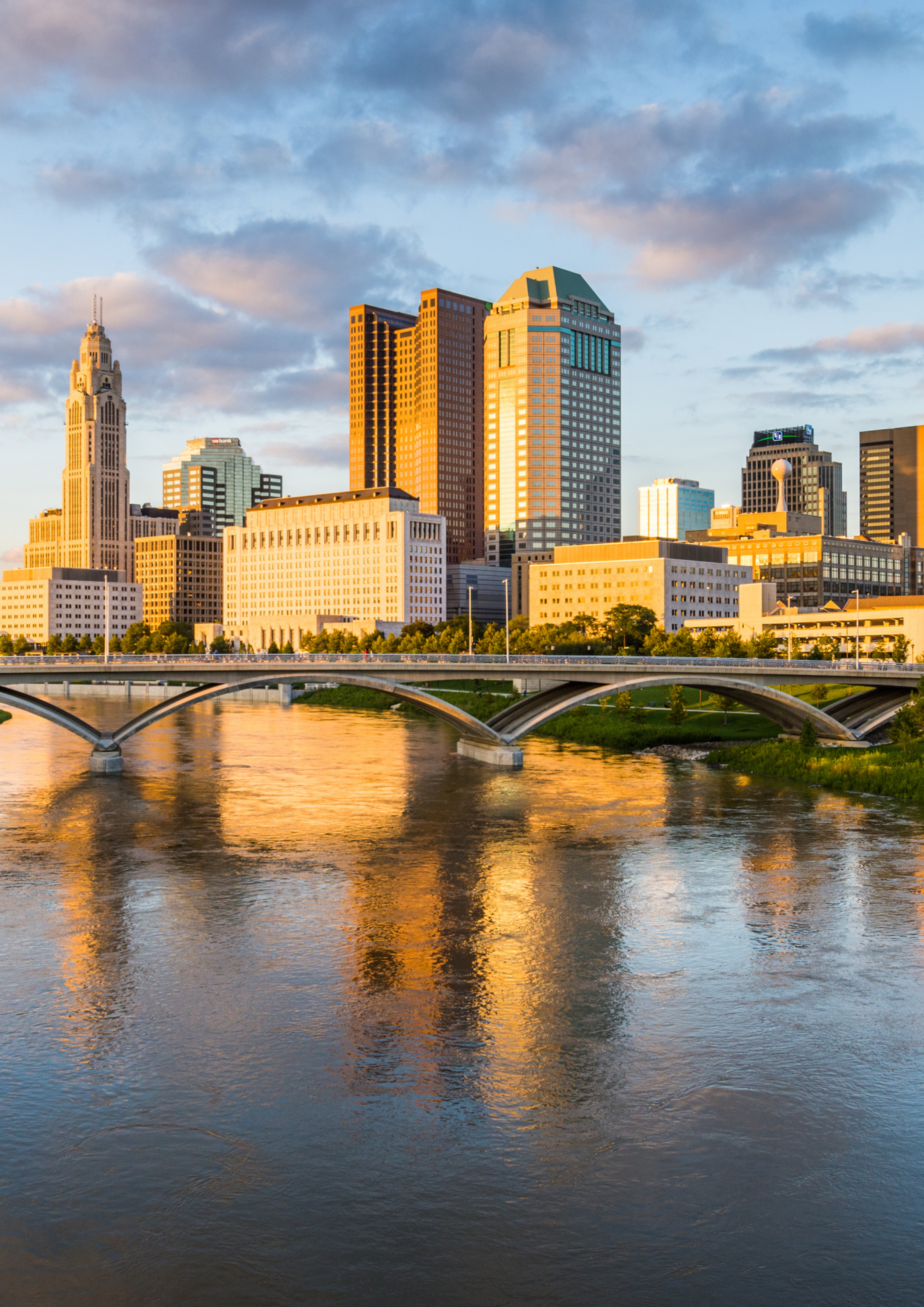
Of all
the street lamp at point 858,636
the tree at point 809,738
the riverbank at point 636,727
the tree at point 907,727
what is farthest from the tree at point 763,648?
the tree at point 907,727

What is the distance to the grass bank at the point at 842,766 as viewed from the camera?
6575 centimetres

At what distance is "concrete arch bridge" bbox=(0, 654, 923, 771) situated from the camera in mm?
77000

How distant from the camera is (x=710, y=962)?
33094 millimetres

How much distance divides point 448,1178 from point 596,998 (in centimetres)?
1020

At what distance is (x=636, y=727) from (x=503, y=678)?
1871 cm

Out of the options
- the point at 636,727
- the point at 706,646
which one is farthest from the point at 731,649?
the point at 636,727

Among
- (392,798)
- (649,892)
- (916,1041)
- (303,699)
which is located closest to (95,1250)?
(916,1041)

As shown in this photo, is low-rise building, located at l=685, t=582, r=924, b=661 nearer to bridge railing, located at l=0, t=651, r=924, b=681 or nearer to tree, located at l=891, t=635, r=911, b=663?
tree, located at l=891, t=635, r=911, b=663

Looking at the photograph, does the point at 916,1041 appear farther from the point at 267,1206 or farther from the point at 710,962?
the point at 267,1206

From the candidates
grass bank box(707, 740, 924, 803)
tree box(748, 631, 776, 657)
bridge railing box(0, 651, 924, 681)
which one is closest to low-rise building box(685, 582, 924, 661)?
tree box(748, 631, 776, 657)

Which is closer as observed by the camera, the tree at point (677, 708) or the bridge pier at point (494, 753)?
the bridge pier at point (494, 753)

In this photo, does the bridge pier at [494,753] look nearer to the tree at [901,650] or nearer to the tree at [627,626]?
the tree at [901,650]

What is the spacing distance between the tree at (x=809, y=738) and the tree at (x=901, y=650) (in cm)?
3589

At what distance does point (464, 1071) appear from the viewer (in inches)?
980
